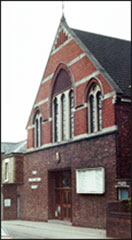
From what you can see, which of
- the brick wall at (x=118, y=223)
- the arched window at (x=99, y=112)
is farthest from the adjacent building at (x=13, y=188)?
the brick wall at (x=118, y=223)

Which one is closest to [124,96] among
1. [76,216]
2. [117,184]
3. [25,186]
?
[117,184]

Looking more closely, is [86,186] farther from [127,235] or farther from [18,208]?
[18,208]

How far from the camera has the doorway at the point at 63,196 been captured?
27922 millimetres

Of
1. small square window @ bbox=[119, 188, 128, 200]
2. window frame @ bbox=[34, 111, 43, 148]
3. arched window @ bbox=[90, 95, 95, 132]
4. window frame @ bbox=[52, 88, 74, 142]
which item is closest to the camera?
small square window @ bbox=[119, 188, 128, 200]

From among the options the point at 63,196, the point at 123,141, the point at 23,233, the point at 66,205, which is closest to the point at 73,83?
the point at 123,141

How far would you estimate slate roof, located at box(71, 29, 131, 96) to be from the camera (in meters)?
24.6

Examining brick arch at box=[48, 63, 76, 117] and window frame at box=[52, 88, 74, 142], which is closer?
window frame at box=[52, 88, 74, 142]

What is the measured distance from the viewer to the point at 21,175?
37.2 meters

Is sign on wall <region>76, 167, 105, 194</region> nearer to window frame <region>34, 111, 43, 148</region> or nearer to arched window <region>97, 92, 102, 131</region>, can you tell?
arched window <region>97, 92, 102, 131</region>

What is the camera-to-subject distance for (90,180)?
23.9 metres

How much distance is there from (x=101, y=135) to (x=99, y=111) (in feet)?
5.82

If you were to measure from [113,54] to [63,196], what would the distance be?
10.1 m

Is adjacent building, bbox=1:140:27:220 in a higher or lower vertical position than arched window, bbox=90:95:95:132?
lower

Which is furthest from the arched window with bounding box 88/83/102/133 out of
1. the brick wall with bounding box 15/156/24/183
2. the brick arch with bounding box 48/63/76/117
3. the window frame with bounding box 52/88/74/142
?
the brick wall with bounding box 15/156/24/183
